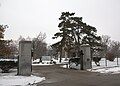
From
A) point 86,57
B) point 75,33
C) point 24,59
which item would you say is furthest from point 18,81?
point 75,33

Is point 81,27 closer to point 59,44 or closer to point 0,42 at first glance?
point 59,44

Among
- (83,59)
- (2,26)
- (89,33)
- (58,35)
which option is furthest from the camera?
(58,35)

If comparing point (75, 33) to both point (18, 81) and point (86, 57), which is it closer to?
point (86, 57)

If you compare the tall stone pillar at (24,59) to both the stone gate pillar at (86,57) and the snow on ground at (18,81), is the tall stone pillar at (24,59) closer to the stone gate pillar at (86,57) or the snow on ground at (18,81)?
the snow on ground at (18,81)

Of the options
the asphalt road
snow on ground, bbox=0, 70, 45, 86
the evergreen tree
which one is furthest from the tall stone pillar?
the evergreen tree

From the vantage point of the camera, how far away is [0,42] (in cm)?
2366

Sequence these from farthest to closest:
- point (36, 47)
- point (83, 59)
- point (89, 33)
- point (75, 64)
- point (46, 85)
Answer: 1. point (36, 47)
2. point (89, 33)
3. point (75, 64)
4. point (83, 59)
5. point (46, 85)

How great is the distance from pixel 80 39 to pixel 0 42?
29.3 metres

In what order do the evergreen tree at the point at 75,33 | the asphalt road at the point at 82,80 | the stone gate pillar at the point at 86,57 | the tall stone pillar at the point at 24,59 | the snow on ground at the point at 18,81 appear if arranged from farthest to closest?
the evergreen tree at the point at 75,33 → the stone gate pillar at the point at 86,57 → the tall stone pillar at the point at 24,59 → the asphalt road at the point at 82,80 → the snow on ground at the point at 18,81

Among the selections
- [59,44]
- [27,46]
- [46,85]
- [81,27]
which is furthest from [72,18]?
[46,85]

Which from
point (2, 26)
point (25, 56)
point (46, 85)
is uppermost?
point (2, 26)

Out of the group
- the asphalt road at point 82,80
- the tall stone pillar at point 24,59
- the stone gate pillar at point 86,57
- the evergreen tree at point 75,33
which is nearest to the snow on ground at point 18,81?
the asphalt road at point 82,80

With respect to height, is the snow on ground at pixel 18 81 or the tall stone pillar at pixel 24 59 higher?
the tall stone pillar at pixel 24 59

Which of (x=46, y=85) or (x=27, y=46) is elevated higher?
(x=27, y=46)
